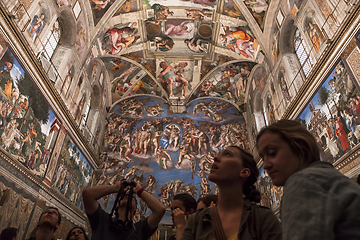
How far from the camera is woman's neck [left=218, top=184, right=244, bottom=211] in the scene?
179cm

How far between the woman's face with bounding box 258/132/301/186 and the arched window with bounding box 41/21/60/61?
10202mm

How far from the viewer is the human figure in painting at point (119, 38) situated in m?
14.2

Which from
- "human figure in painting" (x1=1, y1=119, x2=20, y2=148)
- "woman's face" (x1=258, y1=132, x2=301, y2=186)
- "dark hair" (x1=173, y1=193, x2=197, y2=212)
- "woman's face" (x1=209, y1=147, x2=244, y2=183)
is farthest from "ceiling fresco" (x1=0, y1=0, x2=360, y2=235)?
"woman's face" (x1=258, y1=132, x2=301, y2=186)

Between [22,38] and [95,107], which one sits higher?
[95,107]

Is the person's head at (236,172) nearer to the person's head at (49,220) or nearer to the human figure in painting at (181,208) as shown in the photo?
the human figure in painting at (181,208)

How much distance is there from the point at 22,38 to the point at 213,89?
12933mm

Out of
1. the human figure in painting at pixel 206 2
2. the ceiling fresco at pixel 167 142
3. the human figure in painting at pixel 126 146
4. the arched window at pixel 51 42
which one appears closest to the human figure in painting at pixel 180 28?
the human figure in painting at pixel 206 2

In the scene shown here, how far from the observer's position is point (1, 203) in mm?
6855

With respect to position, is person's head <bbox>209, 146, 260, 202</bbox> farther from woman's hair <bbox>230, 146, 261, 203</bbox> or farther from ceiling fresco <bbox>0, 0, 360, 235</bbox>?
ceiling fresco <bbox>0, 0, 360, 235</bbox>

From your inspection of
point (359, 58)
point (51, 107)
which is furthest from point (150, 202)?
point (51, 107)

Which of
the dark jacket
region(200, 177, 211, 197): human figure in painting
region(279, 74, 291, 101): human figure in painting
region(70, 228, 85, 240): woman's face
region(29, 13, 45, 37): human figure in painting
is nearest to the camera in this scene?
the dark jacket

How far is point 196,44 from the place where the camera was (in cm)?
1627

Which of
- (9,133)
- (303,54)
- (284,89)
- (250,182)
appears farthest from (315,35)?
(9,133)

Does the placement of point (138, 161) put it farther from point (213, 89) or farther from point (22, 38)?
point (22, 38)
